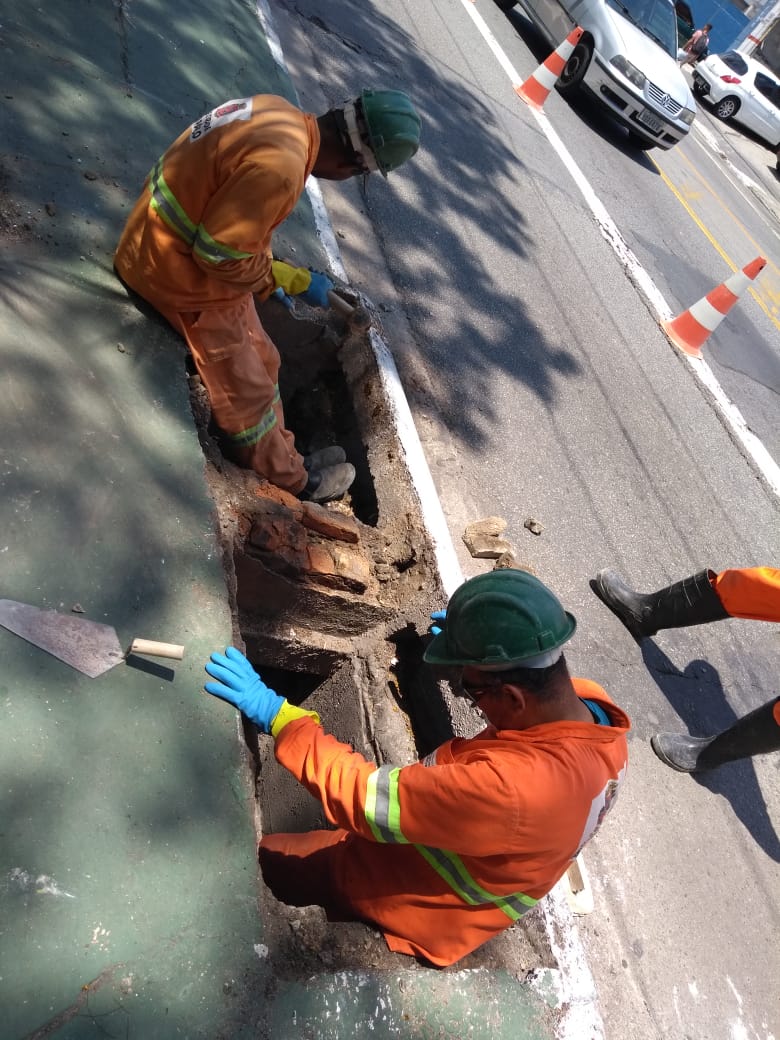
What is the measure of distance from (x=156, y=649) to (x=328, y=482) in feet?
5.71

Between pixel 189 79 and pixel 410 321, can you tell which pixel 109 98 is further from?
pixel 410 321

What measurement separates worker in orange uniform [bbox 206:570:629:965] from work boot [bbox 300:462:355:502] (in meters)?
1.53

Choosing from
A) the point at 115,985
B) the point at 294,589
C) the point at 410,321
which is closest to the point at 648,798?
the point at 294,589

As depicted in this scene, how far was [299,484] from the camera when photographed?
381 centimetres

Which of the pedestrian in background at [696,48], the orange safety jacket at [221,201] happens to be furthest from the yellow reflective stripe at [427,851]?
the pedestrian in background at [696,48]

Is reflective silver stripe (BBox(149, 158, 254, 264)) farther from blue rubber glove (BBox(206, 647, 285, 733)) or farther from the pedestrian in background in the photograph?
the pedestrian in background

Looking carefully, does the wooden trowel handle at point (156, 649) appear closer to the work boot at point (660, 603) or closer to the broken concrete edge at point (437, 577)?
the broken concrete edge at point (437, 577)

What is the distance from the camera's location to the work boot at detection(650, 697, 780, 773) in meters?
3.82

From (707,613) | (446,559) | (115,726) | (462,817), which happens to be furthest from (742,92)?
(115,726)

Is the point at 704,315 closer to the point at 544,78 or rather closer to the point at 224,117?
the point at 544,78

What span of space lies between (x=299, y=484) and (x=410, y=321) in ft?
6.79

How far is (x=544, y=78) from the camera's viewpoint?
9656 mm

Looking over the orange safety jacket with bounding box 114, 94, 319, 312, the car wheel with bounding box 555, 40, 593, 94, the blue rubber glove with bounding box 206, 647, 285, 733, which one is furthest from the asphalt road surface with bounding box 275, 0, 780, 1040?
the orange safety jacket with bounding box 114, 94, 319, 312

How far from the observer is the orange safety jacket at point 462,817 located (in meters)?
2.02
